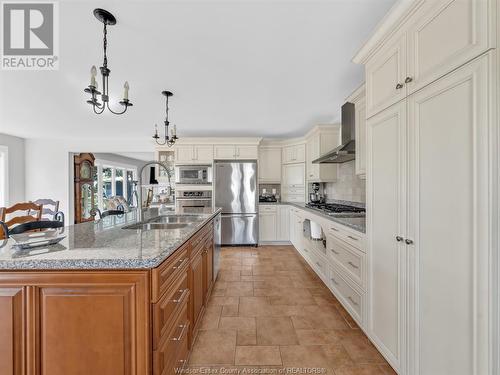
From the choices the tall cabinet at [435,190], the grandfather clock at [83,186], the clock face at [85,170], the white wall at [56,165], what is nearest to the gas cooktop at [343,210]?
the tall cabinet at [435,190]

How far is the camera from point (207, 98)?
9.40 feet

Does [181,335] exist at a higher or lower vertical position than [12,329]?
lower

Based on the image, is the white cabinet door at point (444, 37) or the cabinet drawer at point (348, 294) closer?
the white cabinet door at point (444, 37)

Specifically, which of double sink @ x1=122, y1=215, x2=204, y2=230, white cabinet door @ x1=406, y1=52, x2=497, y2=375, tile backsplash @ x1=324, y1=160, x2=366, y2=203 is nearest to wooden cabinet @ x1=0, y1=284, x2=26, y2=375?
double sink @ x1=122, y1=215, x2=204, y2=230

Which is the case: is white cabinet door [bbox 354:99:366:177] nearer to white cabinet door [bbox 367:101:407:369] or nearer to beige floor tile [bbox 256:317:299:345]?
white cabinet door [bbox 367:101:407:369]

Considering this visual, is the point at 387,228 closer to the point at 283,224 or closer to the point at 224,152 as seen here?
the point at 283,224

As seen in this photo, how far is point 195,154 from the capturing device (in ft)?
15.4

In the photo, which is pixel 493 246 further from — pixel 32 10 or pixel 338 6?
pixel 32 10

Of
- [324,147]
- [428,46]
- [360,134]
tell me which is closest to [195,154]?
[324,147]

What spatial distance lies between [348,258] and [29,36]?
3.24 meters

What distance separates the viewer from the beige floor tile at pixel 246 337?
5.66 feet

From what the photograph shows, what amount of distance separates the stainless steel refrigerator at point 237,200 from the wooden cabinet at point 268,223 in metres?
0.20

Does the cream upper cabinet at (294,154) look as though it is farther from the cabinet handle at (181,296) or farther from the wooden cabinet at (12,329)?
the wooden cabinet at (12,329)

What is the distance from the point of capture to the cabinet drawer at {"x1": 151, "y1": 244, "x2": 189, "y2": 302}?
0.91 meters
